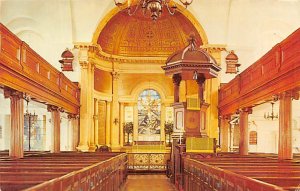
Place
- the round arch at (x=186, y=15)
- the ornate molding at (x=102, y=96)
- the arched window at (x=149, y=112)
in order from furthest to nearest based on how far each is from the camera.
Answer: the arched window at (x=149, y=112) < the ornate molding at (x=102, y=96) < the round arch at (x=186, y=15)

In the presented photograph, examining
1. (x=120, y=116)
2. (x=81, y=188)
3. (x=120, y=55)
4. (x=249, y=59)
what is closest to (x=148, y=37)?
(x=120, y=55)

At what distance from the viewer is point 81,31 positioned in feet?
60.6

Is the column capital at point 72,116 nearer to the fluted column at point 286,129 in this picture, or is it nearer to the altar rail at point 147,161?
the altar rail at point 147,161

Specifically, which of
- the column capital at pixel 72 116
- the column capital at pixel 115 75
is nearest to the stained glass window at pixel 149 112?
the column capital at pixel 115 75

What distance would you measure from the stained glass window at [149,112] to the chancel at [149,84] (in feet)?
0.17

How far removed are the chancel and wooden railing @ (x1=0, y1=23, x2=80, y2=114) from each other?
3 centimetres

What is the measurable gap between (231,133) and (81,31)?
324 inches

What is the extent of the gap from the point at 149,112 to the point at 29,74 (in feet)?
38.7

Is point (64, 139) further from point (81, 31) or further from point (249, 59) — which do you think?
point (249, 59)

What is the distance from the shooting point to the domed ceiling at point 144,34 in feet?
67.4

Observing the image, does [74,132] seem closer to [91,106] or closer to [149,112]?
[91,106]

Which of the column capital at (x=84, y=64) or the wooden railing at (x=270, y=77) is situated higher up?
the column capital at (x=84, y=64)

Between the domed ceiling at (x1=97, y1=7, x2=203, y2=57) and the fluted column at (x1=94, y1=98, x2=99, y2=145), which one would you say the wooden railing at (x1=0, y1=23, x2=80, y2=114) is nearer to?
the fluted column at (x1=94, y1=98, x2=99, y2=145)

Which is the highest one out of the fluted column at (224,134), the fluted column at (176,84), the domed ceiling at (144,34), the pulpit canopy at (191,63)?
the domed ceiling at (144,34)
